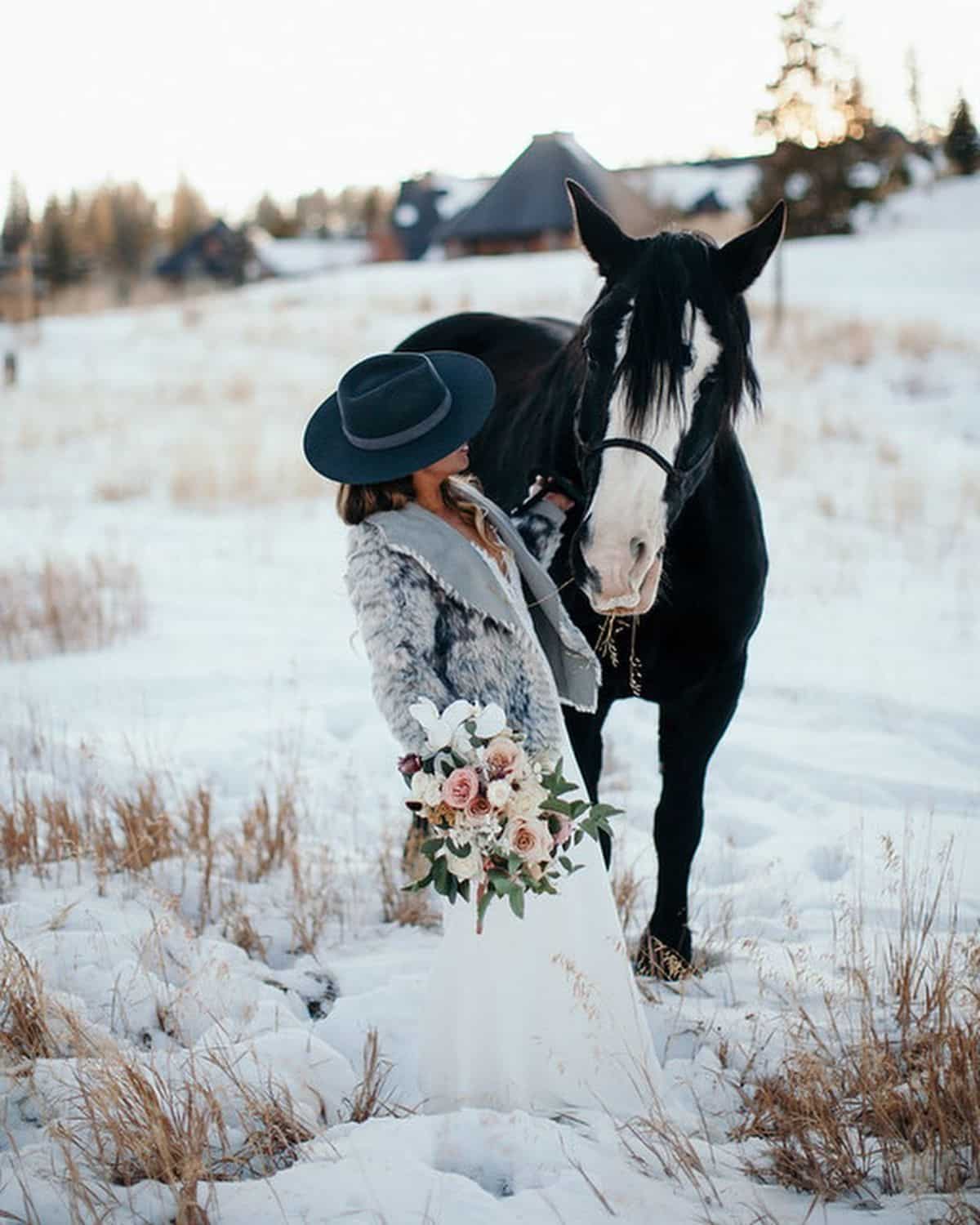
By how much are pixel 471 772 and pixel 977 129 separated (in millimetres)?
6585

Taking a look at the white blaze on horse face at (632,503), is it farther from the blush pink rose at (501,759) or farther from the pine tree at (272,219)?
the pine tree at (272,219)

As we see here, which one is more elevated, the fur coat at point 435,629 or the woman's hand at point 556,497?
the woman's hand at point 556,497

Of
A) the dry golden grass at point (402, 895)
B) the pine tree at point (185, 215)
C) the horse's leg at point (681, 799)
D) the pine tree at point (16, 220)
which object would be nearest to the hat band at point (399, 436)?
the horse's leg at point (681, 799)

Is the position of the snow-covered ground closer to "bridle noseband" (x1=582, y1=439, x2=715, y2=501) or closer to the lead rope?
the lead rope

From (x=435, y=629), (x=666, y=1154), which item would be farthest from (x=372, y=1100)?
(x=435, y=629)

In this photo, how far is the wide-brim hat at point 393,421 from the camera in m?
2.08

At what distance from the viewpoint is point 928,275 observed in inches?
840

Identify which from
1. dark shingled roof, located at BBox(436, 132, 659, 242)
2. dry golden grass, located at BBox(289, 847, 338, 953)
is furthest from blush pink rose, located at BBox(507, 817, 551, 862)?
dark shingled roof, located at BBox(436, 132, 659, 242)

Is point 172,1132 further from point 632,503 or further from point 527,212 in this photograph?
point 527,212

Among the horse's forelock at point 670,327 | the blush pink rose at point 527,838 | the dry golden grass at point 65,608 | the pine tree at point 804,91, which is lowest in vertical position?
the dry golden grass at point 65,608

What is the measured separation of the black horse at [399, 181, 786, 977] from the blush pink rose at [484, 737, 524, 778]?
14.3 inches

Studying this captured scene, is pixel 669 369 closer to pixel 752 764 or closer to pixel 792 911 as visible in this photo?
pixel 792 911

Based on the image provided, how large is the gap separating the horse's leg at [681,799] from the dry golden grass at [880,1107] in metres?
0.57

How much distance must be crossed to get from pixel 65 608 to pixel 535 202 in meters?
26.9
